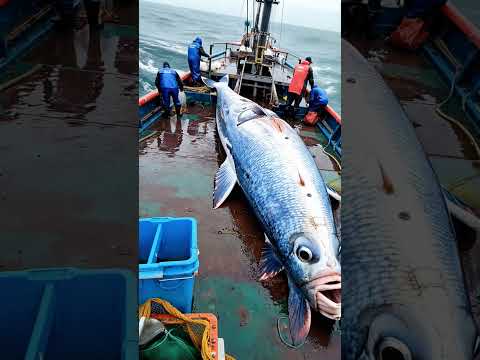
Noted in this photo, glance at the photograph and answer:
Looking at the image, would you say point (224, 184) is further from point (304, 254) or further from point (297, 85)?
point (297, 85)

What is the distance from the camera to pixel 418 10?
151 centimetres

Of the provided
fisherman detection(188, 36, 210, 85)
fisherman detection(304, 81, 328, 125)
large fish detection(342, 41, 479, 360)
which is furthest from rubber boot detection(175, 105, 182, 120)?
large fish detection(342, 41, 479, 360)

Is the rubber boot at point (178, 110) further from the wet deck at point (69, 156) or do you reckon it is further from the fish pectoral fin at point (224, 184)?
the fish pectoral fin at point (224, 184)

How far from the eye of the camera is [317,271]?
111 inches

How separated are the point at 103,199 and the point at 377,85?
10.8ft

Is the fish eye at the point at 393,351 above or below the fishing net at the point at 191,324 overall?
above

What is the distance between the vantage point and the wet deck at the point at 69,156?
9.96 ft

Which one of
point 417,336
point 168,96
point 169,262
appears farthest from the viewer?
point 168,96

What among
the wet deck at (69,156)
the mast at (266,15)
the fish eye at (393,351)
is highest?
the fish eye at (393,351)

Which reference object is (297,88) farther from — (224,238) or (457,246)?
(457,246)

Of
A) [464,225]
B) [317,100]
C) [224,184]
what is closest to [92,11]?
[464,225]

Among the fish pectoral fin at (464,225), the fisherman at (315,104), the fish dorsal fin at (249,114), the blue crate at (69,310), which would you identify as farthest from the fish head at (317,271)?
the fisherman at (315,104)

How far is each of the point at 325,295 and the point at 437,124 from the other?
191cm

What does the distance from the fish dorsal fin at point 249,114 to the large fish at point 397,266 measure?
4.35 meters
